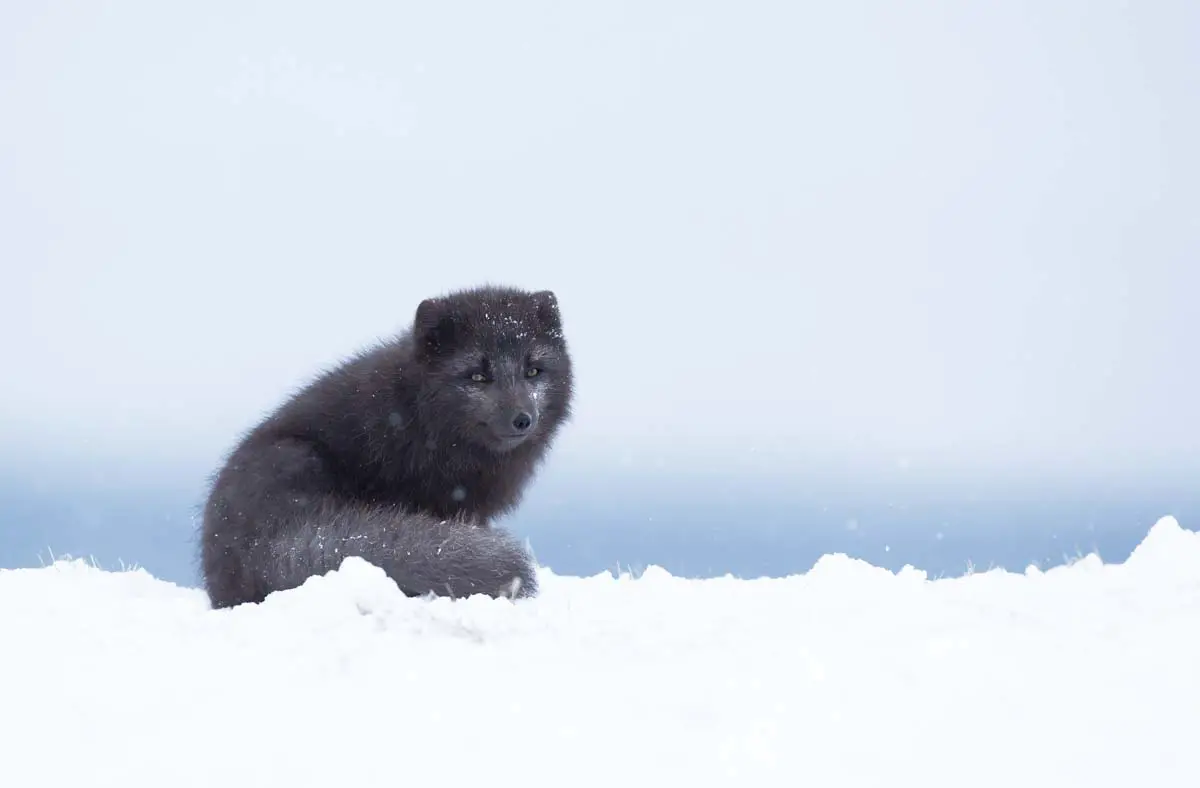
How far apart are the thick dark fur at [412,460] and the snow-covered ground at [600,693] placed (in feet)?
2.03

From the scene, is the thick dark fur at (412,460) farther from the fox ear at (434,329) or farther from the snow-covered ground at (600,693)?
the snow-covered ground at (600,693)

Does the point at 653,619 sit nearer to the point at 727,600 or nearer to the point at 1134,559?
the point at 727,600

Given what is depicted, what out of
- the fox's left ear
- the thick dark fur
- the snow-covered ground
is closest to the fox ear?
the thick dark fur

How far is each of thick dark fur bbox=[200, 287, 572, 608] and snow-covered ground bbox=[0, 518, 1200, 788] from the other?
619mm

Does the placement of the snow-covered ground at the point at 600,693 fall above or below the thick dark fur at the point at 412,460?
below

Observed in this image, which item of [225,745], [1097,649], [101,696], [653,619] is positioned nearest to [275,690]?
[225,745]

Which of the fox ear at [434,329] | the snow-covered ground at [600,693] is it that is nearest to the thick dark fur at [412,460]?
the fox ear at [434,329]

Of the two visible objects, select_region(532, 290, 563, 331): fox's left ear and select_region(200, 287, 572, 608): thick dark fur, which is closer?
select_region(200, 287, 572, 608): thick dark fur

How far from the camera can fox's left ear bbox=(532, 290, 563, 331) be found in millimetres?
7527

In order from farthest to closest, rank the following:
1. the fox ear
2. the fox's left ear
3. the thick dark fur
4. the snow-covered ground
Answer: the fox's left ear, the fox ear, the thick dark fur, the snow-covered ground

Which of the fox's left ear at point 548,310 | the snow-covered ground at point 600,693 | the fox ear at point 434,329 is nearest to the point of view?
the snow-covered ground at point 600,693

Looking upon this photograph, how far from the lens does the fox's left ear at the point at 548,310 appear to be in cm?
753

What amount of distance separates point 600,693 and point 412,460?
3.08 m

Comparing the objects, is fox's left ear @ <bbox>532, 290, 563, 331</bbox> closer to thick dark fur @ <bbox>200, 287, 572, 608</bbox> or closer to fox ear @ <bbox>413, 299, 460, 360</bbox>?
thick dark fur @ <bbox>200, 287, 572, 608</bbox>
